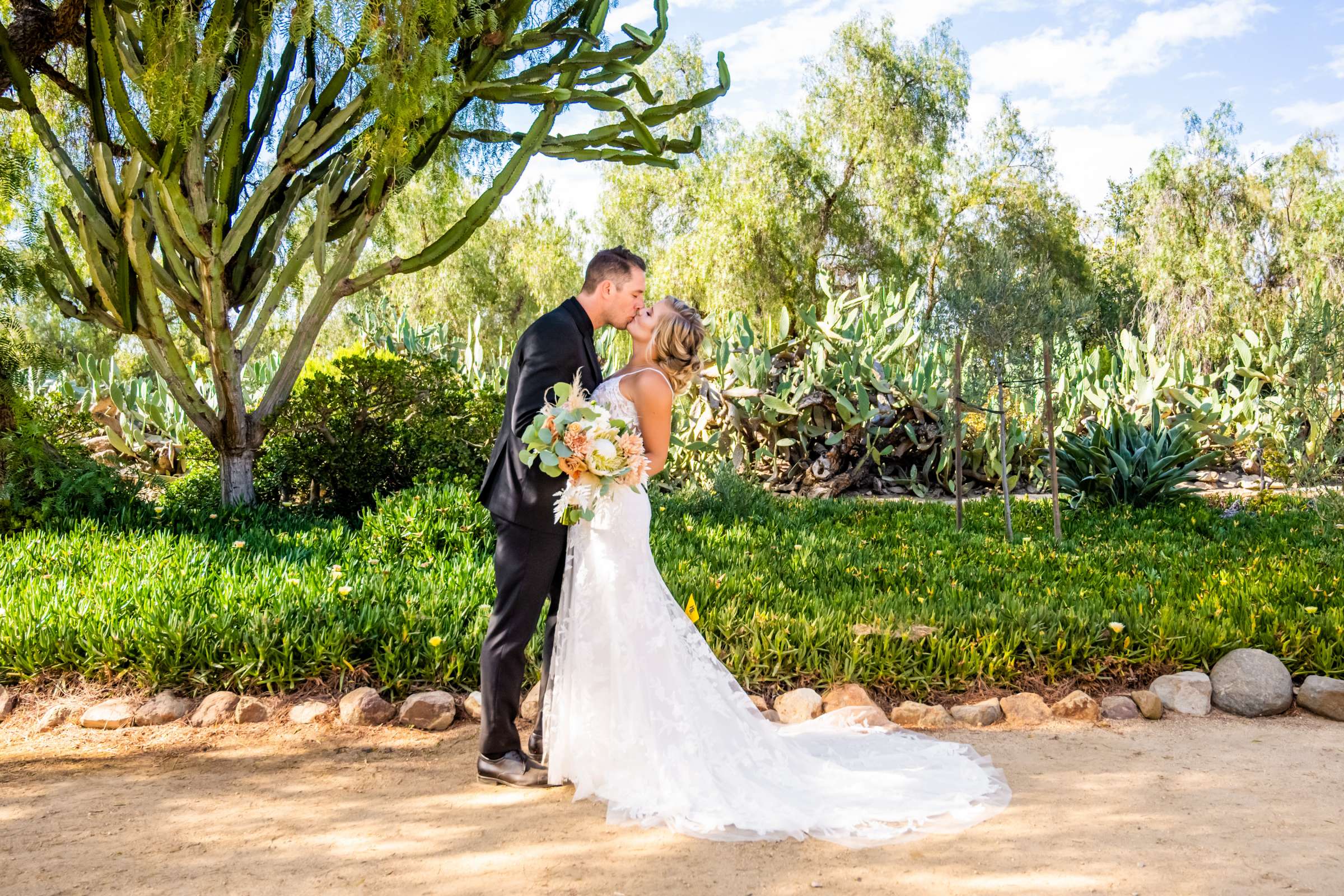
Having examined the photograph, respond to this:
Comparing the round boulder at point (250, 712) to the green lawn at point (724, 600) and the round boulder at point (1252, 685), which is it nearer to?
the green lawn at point (724, 600)

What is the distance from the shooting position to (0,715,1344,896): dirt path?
2762 mm

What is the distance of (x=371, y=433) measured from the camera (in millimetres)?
8289

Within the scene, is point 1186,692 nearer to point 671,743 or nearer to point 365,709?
point 671,743

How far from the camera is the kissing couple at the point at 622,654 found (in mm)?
3395

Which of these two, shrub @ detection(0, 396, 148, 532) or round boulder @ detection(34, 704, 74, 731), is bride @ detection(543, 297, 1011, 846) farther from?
shrub @ detection(0, 396, 148, 532)

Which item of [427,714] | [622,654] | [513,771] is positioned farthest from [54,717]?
[622,654]

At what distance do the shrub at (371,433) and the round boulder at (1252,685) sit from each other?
5.47m

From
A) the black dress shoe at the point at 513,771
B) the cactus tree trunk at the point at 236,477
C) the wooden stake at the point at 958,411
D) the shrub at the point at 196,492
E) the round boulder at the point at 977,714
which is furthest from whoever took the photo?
the wooden stake at the point at 958,411

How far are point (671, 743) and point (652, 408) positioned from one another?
46.0 inches

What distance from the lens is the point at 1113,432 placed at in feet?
30.3

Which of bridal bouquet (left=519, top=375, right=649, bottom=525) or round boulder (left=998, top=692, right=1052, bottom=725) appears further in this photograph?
round boulder (left=998, top=692, right=1052, bottom=725)

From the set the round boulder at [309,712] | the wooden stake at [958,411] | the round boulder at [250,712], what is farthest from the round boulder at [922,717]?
the wooden stake at [958,411]

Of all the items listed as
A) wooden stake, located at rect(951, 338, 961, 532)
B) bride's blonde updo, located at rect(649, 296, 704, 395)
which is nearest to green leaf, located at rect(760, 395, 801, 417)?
wooden stake, located at rect(951, 338, 961, 532)

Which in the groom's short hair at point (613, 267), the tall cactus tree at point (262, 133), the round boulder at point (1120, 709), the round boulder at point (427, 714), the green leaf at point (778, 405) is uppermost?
the tall cactus tree at point (262, 133)
